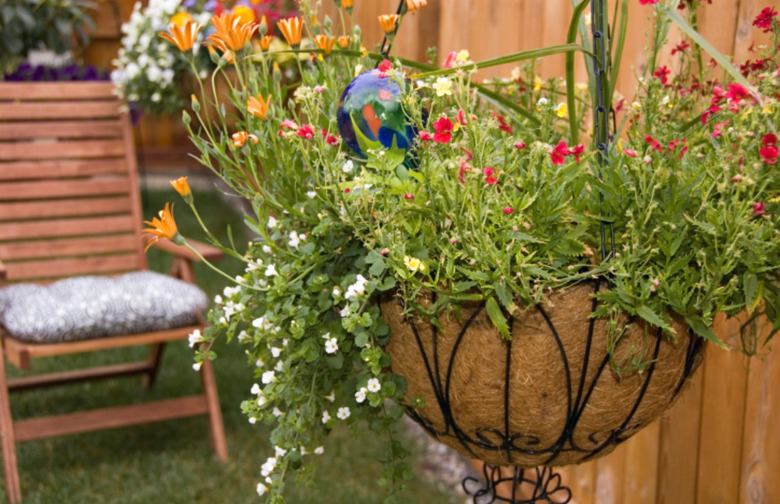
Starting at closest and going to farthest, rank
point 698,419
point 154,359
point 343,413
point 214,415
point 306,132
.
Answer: point 306,132
point 343,413
point 698,419
point 214,415
point 154,359

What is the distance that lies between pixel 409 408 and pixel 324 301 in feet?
0.68

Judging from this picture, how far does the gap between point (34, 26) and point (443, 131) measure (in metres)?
4.40

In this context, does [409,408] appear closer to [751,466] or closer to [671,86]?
[671,86]

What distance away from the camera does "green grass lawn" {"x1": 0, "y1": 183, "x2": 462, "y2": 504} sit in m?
2.47

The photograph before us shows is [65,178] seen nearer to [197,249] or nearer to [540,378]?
[197,249]

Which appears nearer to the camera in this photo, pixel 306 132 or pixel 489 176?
pixel 489 176

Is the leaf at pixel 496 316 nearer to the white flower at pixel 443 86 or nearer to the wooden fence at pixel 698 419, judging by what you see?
Answer: the white flower at pixel 443 86

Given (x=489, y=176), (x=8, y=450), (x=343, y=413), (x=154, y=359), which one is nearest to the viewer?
(x=489, y=176)

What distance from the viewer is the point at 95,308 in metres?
2.46

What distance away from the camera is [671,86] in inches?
48.1

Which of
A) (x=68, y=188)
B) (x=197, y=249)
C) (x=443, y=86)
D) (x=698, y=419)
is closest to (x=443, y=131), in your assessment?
(x=443, y=86)

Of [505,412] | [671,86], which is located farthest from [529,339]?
[671,86]

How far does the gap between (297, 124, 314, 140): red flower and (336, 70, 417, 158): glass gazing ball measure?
0.22 feet

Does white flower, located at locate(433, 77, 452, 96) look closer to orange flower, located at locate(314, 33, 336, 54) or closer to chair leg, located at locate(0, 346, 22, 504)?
orange flower, located at locate(314, 33, 336, 54)
